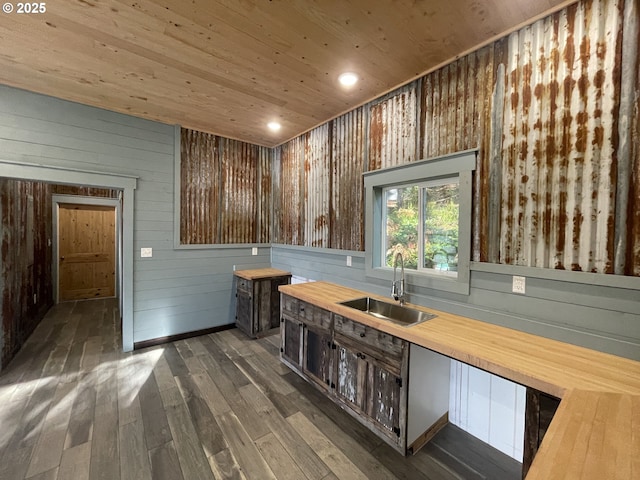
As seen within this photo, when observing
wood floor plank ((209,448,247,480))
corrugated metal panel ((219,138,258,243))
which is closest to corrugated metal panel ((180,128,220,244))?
corrugated metal panel ((219,138,258,243))

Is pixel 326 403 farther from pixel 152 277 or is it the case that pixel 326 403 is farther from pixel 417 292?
pixel 152 277

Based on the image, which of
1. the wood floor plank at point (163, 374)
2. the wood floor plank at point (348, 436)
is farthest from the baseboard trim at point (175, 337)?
the wood floor plank at point (348, 436)

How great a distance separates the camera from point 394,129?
2588 mm

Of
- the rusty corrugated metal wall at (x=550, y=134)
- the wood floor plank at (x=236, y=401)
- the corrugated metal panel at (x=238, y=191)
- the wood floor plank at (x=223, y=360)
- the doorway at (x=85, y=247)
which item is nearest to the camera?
the rusty corrugated metal wall at (x=550, y=134)

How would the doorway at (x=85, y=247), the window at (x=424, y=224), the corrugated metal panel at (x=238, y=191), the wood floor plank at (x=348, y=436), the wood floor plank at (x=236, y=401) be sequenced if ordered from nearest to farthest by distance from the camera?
1. the wood floor plank at (x=348, y=436)
2. the wood floor plank at (x=236, y=401)
3. the window at (x=424, y=224)
4. the corrugated metal panel at (x=238, y=191)
5. the doorway at (x=85, y=247)

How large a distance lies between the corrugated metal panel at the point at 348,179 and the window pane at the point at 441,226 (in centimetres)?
71

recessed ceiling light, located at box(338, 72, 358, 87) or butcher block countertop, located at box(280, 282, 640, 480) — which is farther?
recessed ceiling light, located at box(338, 72, 358, 87)

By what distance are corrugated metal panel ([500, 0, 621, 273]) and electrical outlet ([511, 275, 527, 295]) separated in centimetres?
12

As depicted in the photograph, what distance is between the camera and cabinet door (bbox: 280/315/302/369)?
2752 millimetres

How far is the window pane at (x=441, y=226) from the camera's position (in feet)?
7.50

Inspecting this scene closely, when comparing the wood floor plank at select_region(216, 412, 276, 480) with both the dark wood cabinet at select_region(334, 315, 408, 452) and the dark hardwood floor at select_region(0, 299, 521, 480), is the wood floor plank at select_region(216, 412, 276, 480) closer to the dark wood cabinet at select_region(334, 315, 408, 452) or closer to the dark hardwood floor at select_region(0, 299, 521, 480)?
the dark hardwood floor at select_region(0, 299, 521, 480)

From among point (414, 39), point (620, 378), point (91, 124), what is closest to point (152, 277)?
point (91, 124)

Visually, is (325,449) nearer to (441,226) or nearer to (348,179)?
(441,226)

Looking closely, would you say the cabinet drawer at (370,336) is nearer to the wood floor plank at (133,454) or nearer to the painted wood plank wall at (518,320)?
the painted wood plank wall at (518,320)
